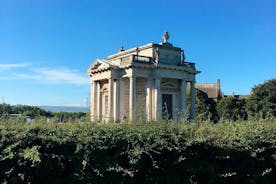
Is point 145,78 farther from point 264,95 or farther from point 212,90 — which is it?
point 212,90

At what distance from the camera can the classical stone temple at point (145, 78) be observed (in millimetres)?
31328

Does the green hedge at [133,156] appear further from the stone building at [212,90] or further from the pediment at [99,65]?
the stone building at [212,90]

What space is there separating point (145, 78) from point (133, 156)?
2754 centimetres

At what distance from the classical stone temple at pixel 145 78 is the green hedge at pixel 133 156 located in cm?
2427

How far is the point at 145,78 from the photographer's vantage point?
1275 inches

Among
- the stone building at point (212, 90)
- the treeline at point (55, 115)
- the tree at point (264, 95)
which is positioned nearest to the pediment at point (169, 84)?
the tree at point (264, 95)

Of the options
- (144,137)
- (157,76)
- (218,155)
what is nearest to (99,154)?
(144,137)

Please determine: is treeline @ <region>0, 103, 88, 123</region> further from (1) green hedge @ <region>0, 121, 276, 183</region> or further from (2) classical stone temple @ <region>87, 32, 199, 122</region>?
(2) classical stone temple @ <region>87, 32, 199, 122</region>

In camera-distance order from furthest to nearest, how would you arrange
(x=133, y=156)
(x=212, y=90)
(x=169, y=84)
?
(x=212, y=90) → (x=169, y=84) → (x=133, y=156)

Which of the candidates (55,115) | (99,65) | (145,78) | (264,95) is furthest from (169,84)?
(55,115)

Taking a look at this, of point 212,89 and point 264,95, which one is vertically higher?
point 212,89

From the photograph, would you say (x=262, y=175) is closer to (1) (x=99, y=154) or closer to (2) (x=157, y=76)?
(1) (x=99, y=154)

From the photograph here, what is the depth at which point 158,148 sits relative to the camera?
5168 millimetres

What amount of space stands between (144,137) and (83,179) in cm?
115
